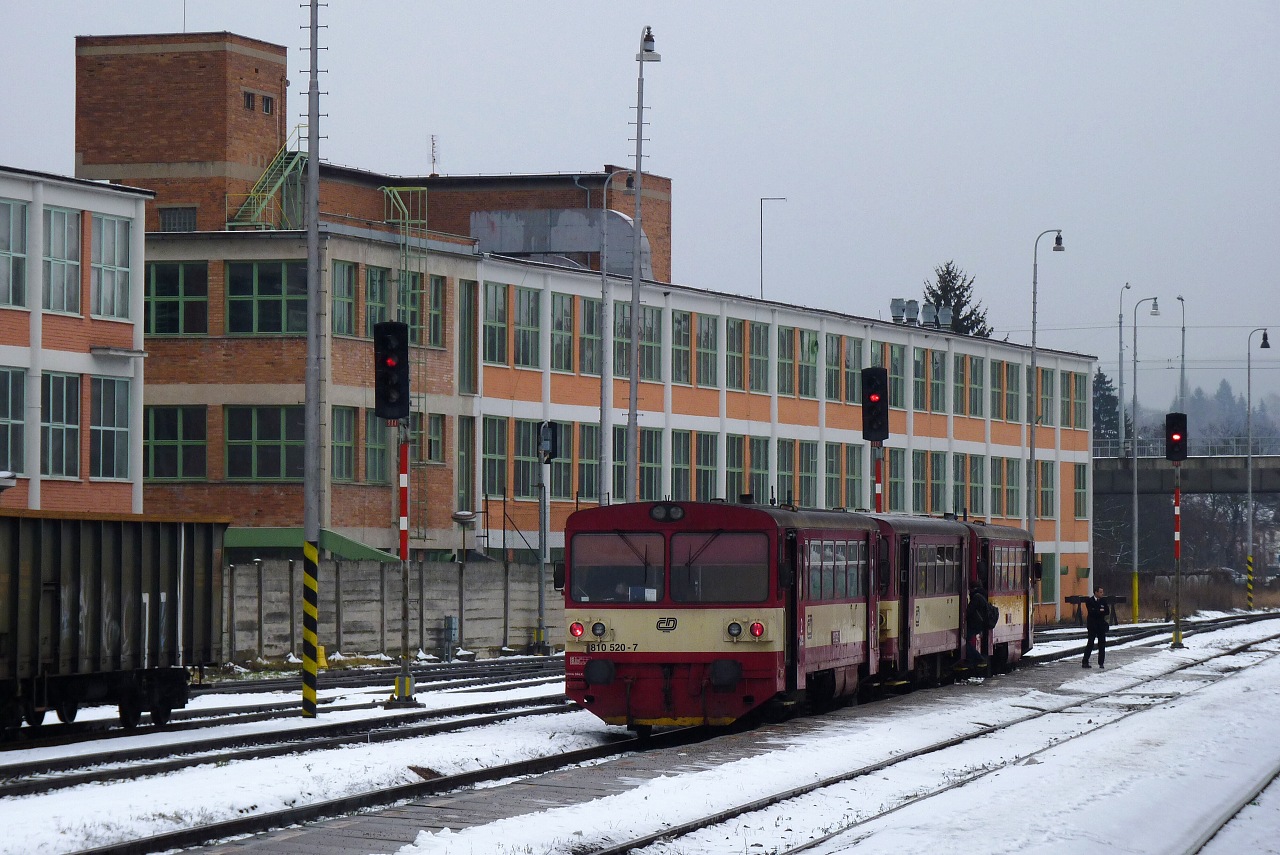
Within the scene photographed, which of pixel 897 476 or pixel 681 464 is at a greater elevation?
pixel 681 464

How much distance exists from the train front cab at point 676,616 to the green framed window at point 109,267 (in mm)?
25612

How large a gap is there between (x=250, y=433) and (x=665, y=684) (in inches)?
1164

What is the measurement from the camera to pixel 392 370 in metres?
24.6

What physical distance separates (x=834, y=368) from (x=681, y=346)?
397 inches

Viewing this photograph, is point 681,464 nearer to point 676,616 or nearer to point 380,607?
point 380,607

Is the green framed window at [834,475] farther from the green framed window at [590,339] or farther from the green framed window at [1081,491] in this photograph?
the green framed window at [1081,491]

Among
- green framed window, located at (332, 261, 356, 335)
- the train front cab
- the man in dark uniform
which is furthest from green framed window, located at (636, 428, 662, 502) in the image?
the train front cab

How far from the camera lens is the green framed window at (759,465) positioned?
65562mm

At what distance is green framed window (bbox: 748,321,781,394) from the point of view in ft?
216

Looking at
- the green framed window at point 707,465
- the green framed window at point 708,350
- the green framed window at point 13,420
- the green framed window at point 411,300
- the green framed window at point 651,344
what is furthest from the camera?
the green framed window at point 708,350

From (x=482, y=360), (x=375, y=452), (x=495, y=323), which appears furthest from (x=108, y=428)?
(x=495, y=323)

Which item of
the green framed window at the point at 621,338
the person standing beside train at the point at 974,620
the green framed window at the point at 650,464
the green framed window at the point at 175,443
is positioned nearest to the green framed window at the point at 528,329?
the green framed window at the point at 621,338

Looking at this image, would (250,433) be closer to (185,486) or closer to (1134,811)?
(185,486)

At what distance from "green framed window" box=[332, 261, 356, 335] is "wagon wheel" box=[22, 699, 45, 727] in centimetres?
2856
